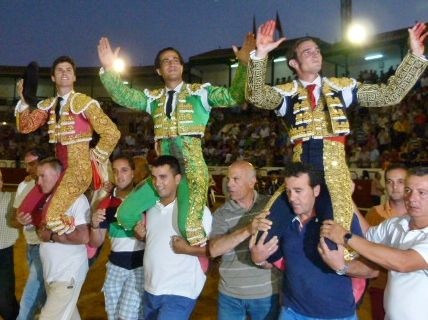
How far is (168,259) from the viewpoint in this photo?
310 cm

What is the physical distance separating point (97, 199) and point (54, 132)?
611 millimetres

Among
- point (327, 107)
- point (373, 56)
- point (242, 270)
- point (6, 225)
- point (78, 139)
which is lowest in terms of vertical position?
point (242, 270)

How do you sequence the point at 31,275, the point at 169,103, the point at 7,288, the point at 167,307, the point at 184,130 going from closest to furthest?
the point at 167,307 < the point at 184,130 < the point at 169,103 < the point at 31,275 < the point at 7,288

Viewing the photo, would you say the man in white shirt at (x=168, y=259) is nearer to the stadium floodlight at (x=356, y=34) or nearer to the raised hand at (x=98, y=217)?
the raised hand at (x=98, y=217)

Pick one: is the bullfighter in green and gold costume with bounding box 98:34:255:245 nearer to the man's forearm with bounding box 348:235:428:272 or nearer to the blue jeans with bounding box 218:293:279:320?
the blue jeans with bounding box 218:293:279:320

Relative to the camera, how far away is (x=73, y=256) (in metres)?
3.58

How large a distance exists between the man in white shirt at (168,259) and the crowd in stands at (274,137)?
456cm

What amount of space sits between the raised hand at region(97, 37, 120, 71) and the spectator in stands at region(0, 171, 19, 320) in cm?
160

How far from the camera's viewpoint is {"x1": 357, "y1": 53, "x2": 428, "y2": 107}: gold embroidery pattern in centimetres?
279

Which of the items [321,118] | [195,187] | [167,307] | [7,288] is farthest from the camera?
[7,288]

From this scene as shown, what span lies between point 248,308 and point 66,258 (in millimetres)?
1366

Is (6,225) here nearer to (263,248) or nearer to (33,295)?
(33,295)

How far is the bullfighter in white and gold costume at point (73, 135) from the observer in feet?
11.6

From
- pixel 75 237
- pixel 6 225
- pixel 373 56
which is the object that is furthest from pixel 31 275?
pixel 373 56
